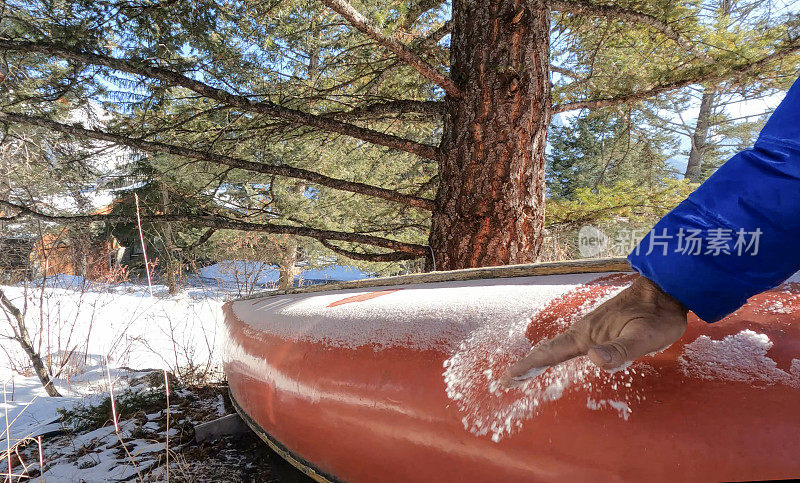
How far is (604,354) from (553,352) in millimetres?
115

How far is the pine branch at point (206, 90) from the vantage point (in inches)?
104

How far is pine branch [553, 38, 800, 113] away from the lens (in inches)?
113

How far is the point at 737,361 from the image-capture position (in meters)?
0.82

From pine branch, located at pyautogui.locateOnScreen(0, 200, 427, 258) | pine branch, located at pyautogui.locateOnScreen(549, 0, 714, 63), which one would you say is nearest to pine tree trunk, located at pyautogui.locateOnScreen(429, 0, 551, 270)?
pine branch, located at pyautogui.locateOnScreen(549, 0, 714, 63)

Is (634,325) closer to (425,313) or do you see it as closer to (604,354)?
(604,354)

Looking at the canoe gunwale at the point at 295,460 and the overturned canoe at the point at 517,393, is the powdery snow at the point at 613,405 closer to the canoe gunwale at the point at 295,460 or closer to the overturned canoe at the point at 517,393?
the overturned canoe at the point at 517,393

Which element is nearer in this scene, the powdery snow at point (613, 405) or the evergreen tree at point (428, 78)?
the powdery snow at point (613, 405)

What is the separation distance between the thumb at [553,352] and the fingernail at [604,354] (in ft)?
0.26

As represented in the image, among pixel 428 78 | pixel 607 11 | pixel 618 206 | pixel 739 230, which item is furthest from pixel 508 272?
pixel 618 206

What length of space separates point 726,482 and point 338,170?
745cm

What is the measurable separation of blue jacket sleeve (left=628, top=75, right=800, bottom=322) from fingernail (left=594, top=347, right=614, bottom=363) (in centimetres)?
13

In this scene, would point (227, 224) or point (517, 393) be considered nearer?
point (517, 393)

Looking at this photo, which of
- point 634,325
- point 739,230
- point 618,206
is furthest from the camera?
point 618,206

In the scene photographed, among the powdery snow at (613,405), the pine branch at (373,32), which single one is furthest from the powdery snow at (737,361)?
the pine branch at (373,32)
